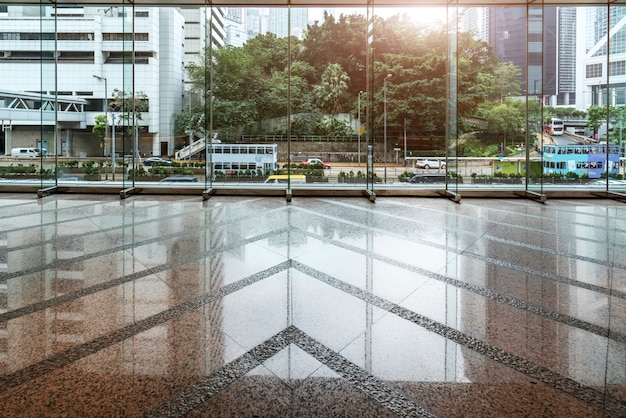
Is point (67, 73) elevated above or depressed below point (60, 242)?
above

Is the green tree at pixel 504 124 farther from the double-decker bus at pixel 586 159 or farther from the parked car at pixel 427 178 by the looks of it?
the parked car at pixel 427 178

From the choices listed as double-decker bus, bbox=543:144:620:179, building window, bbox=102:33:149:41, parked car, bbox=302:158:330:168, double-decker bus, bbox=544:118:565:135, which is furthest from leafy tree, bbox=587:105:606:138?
building window, bbox=102:33:149:41

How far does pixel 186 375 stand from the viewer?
1977 mm

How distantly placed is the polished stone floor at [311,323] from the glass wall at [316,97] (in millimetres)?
3839

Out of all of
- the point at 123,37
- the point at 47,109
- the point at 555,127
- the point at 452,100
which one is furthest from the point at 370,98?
the point at 47,109

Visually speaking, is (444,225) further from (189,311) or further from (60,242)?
(60,242)

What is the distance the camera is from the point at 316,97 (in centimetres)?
908

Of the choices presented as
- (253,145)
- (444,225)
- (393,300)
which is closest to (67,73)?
(253,145)

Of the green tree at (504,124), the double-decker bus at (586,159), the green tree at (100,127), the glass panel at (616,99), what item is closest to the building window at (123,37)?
the green tree at (100,127)

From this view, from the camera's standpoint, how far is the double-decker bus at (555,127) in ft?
28.9

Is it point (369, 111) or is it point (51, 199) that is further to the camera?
point (369, 111)

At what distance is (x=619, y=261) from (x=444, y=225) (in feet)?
6.80

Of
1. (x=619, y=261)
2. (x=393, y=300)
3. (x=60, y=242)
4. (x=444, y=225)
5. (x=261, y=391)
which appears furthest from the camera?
(x=444, y=225)

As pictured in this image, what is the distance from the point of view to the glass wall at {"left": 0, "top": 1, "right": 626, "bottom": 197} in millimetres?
8805
